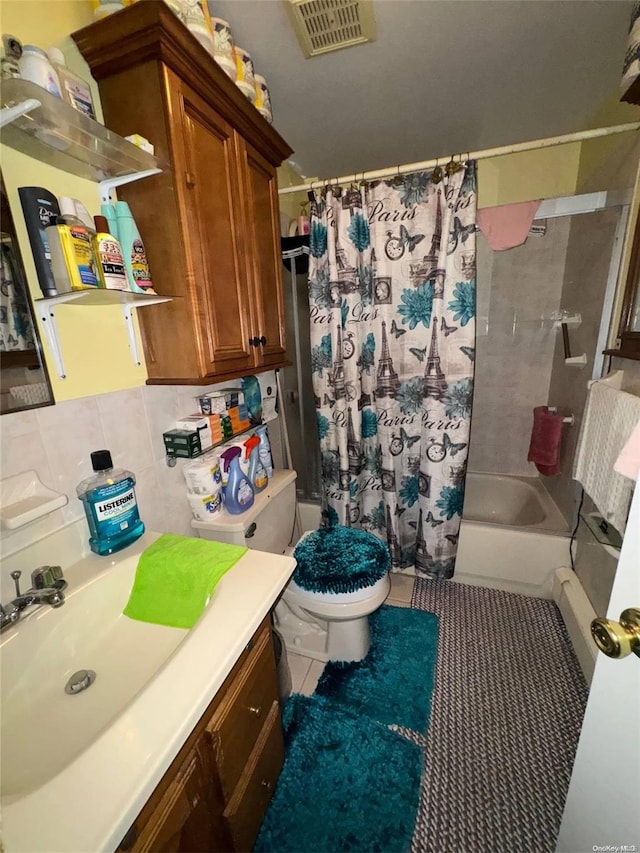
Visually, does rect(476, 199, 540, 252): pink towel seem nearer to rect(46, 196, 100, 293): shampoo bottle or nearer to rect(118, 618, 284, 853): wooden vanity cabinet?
rect(46, 196, 100, 293): shampoo bottle

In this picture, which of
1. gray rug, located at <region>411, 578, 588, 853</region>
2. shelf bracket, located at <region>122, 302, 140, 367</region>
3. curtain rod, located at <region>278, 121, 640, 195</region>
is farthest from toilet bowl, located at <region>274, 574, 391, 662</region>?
curtain rod, located at <region>278, 121, 640, 195</region>

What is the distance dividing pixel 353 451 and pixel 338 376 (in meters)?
0.41

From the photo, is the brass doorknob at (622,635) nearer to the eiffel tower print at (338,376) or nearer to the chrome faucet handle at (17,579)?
the chrome faucet handle at (17,579)

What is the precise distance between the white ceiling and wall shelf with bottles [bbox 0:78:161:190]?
0.74 meters

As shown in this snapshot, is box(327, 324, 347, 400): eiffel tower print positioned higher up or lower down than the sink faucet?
higher up

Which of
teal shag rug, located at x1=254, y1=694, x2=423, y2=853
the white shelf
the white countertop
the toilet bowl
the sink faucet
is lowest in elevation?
teal shag rug, located at x1=254, y1=694, x2=423, y2=853

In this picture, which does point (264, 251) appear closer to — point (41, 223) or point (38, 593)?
point (41, 223)

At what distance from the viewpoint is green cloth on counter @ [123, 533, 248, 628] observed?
0.77 meters

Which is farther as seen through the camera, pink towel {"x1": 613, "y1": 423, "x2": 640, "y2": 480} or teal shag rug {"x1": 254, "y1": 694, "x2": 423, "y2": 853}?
teal shag rug {"x1": 254, "y1": 694, "x2": 423, "y2": 853}

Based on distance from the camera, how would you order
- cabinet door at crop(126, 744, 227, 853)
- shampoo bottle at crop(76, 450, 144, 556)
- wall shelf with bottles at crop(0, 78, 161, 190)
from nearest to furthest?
cabinet door at crop(126, 744, 227, 853), wall shelf with bottles at crop(0, 78, 161, 190), shampoo bottle at crop(76, 450, 144, 556)

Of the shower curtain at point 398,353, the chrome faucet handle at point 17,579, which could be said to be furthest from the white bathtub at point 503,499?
the chrome faucet handle at point 17,579

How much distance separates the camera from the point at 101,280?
0.78 m

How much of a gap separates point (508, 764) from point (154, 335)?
1.76 m

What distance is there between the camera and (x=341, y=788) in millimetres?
1028
